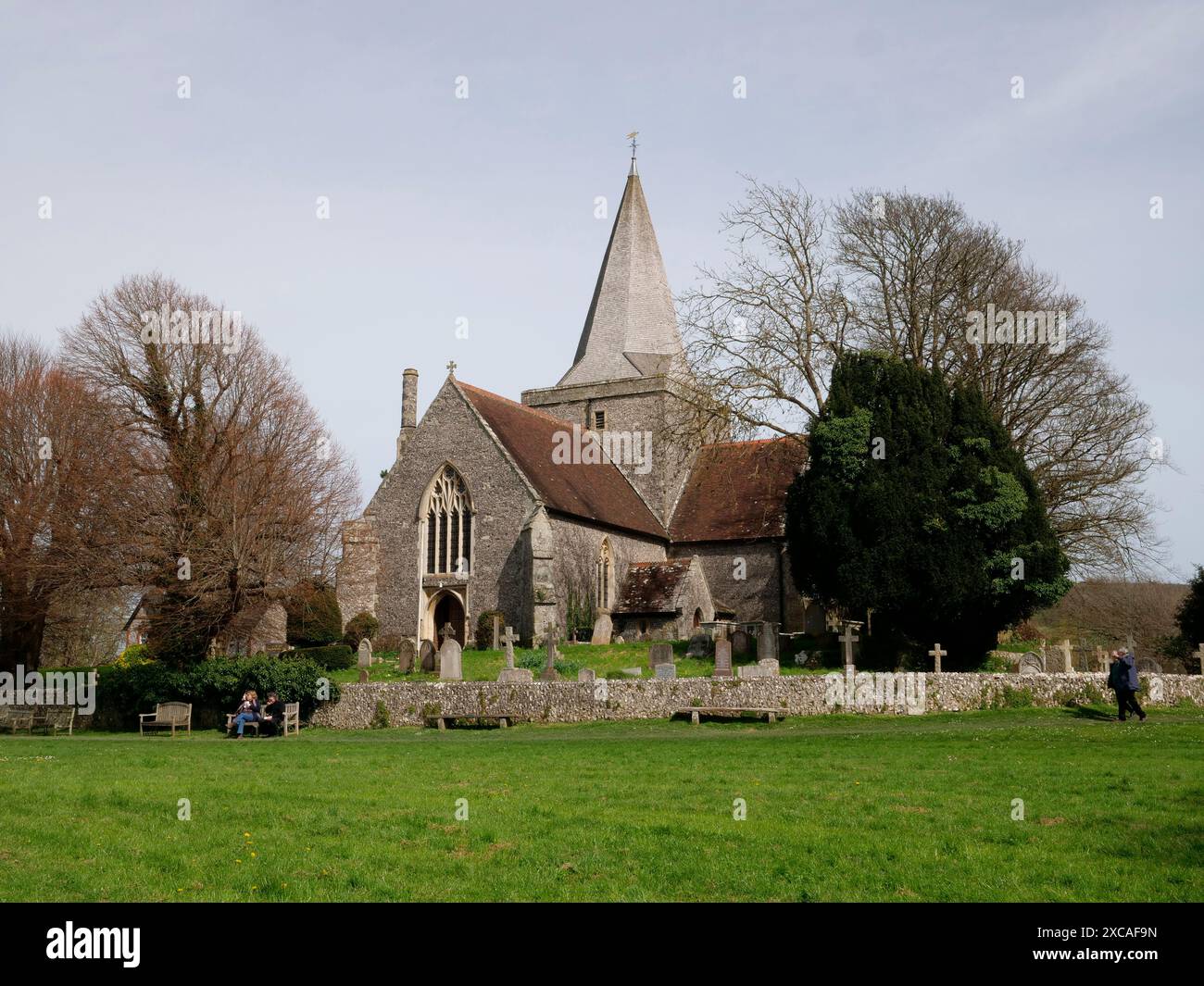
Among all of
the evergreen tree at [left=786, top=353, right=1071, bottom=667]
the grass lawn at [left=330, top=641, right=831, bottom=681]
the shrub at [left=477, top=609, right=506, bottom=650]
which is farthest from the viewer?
the shrub at [left=477, top=609, right=506, bottom=650]

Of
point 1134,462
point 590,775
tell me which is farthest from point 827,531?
point 590,775

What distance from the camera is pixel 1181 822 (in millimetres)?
8789

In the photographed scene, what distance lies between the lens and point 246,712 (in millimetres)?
20750

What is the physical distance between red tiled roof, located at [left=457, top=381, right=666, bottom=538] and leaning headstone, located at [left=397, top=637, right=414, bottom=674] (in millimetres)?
6019

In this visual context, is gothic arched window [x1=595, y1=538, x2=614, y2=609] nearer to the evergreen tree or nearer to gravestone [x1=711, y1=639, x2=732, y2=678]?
the evergreen tree

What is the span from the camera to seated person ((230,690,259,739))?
2053 cm

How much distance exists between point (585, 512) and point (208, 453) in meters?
10.9

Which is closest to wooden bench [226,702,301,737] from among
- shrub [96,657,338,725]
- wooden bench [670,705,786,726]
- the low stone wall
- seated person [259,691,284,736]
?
seated person [259,691,284,736]

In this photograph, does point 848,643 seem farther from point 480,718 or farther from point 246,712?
point 246,712

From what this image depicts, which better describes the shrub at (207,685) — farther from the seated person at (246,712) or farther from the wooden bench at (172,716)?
the seated person at (246,712)
